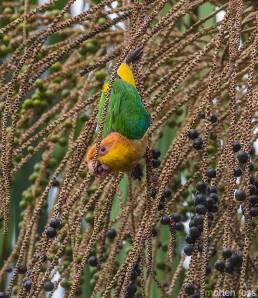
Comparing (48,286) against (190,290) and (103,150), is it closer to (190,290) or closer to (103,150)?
(190,290)

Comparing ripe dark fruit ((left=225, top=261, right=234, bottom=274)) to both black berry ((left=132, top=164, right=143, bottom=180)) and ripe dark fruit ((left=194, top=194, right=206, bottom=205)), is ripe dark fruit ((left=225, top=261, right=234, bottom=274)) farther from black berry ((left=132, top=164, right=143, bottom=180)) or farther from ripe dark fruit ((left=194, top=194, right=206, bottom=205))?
black berry ((left=132, top=164, right=143, bottom=180))

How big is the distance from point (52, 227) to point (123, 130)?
2.27 feet

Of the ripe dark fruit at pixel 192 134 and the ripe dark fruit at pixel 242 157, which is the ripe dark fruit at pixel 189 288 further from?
the ripe dark fruit at pixel 192 134

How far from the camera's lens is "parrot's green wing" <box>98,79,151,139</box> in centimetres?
213

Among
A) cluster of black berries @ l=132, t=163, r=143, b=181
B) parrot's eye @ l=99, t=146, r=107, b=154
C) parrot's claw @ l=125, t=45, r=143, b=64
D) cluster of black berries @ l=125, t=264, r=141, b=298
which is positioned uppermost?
parrot's claw @ l=125, t=45, r=143, b=64

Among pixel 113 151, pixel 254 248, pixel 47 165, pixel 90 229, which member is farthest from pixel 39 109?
pixel 254 248

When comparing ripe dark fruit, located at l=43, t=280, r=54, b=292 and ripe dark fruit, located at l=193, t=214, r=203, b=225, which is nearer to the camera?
ripe dark fruit, located at l=193, t=214, r=203, b=225

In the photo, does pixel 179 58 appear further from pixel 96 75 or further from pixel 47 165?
pixel 47 165

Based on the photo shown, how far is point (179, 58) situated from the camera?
2307 mm

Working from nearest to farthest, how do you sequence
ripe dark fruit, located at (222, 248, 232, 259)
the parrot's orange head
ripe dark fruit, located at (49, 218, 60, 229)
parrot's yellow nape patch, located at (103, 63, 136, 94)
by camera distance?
ripe dark fruit, located at (222, 248, 232, 259), ripe dark fruit, located at (49, 218, 60, 229), the parrot's orange head, parrot's yellow nape patch, located at (103, 63, 136, 94)

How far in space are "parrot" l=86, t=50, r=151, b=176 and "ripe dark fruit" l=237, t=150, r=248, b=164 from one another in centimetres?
56

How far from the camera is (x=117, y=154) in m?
2.03

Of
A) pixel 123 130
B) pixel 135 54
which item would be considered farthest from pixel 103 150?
pixel 135 54

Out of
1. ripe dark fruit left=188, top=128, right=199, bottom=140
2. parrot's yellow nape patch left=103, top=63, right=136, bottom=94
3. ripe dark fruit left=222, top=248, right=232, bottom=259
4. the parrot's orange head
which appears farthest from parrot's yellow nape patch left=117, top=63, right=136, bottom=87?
ripe dark fruit left=222, top=248, right=232, bottom=259
